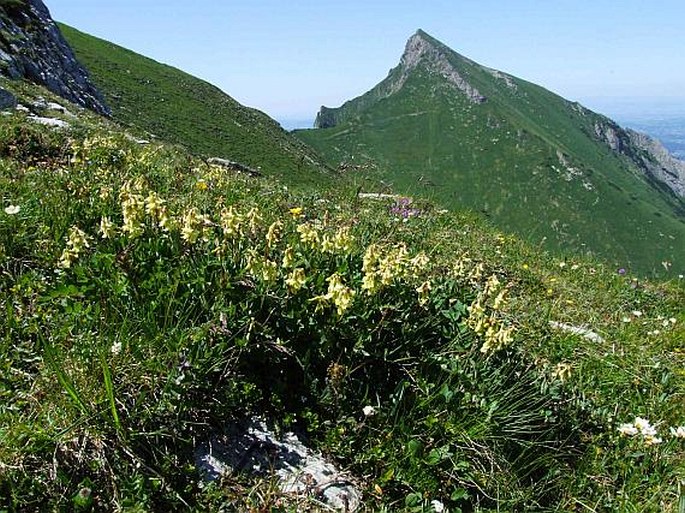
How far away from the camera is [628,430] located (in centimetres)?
417

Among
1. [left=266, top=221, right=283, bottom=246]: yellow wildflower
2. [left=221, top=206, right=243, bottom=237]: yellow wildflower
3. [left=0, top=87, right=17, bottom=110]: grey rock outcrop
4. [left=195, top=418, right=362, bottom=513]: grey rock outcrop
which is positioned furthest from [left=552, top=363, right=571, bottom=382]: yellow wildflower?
[left=0, top=87, right=17, bottom=110]: grey rock outcrop

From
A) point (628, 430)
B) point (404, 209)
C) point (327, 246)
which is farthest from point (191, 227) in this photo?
point (404, 209)

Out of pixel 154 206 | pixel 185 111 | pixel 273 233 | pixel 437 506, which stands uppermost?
pixel 185 111

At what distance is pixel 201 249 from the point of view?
4.11 meters

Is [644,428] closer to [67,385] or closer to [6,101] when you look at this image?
[67,385]

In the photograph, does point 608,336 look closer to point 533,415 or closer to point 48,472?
point 533,415

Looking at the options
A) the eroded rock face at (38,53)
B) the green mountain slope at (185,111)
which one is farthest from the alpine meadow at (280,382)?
the green mountain slope at (185,111)

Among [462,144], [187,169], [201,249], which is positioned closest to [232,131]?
[187,169]

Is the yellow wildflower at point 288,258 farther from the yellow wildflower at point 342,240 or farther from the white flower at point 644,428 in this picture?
the white flower at point 644,428

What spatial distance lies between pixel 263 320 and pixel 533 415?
6.05 ft

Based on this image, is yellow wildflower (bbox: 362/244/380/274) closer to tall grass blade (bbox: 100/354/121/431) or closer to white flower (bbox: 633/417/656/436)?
tall grass blade (bbox: 100/354/121/431)

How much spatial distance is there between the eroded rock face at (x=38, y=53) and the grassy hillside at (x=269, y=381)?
2190cm

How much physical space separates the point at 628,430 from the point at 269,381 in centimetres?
251

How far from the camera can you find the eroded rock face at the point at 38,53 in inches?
995
